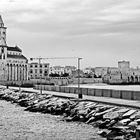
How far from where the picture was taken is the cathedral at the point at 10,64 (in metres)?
130

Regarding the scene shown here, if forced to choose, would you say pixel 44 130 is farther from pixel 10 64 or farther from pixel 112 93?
pixel 10 64

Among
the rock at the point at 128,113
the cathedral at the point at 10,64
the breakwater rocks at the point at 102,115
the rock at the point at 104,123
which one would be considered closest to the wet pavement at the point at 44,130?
the rock at the point at 104,123

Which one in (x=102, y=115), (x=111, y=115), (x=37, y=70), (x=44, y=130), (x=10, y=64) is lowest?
(x=44, y=130)

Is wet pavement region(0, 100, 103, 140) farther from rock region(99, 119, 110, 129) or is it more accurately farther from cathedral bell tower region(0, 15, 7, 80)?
cathedral bell tower region(0, 15, 7, 80)

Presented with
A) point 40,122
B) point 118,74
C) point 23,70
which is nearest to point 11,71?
point 23,70

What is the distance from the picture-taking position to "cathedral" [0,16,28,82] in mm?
129950

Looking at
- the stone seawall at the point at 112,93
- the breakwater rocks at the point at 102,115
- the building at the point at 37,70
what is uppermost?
the building at the point at 37,70

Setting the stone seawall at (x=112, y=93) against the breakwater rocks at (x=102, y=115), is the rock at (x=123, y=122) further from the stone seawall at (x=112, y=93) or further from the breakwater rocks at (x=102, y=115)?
the stone seawall at (x=112, y=93)

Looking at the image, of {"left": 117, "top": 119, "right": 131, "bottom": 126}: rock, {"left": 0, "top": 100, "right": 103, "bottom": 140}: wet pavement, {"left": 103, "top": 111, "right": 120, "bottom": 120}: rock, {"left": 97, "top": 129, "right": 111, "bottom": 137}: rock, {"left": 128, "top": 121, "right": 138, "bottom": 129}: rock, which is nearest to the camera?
{"left": 128, "top": 121, "right": 138, "bottom": 129}: rock

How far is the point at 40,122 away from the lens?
78.4 ft

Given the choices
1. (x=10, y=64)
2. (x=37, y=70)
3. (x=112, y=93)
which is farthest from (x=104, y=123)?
(x=37, y=70)

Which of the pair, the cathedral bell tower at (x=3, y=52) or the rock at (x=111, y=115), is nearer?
the rock at (x=111, y=115)

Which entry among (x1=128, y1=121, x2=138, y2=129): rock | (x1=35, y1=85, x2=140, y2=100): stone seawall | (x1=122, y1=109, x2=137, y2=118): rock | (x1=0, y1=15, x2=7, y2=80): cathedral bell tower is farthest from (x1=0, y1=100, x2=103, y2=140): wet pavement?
(x1=0, y1=15, x2=7, y2=80): cathedral bell tower

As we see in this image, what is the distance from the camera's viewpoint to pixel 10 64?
13800 centimetres
